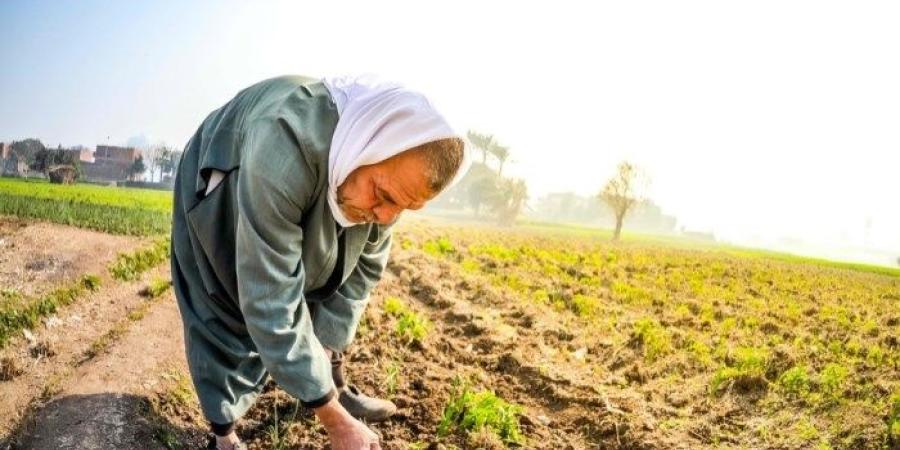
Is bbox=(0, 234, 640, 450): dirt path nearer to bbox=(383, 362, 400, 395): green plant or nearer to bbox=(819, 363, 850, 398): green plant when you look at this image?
bbox=(383, 362, 400, 395): green plant

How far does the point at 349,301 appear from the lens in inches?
94.5

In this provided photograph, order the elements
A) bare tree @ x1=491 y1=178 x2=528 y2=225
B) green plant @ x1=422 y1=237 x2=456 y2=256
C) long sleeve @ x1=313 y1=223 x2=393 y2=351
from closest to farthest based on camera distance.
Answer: long sleeve @ x1=313 y1=223 x2=393 y2=351, green plant @ x1=422 y1=237 x2=456 y2=256, bare tree @ x1=491 y1=178 x2=528 y2=225

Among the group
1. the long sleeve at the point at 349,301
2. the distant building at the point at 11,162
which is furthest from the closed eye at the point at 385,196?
the distant building at the point at 11,162

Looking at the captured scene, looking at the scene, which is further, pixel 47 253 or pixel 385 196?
pixel 47 253

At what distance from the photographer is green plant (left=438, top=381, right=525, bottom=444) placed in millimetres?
2836

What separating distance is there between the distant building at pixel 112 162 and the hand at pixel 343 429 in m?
15.5

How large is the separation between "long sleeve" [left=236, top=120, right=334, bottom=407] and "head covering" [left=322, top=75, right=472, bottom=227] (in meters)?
0.12

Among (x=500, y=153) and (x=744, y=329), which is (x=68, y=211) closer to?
(x=744, y=329)

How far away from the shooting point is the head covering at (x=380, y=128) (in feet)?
5.03

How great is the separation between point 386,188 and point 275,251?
367 millimetres

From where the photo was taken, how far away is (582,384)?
12.7 feet

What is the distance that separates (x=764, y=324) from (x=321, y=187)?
6227mm

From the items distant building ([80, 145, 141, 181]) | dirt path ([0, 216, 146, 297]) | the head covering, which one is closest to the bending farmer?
the head covering

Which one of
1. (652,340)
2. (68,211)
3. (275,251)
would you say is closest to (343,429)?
(275,251)
